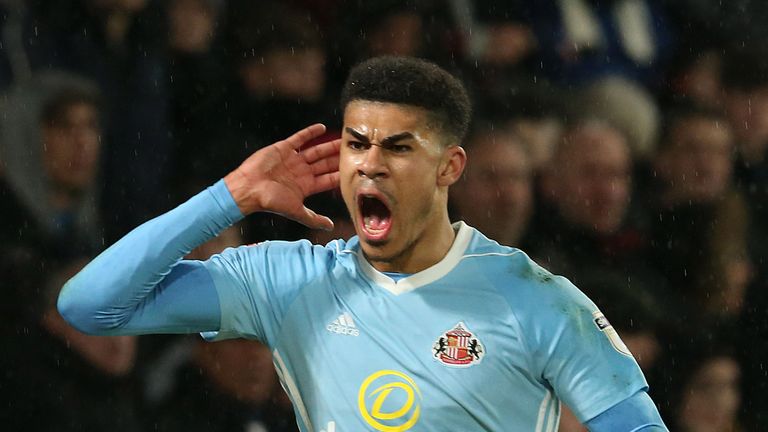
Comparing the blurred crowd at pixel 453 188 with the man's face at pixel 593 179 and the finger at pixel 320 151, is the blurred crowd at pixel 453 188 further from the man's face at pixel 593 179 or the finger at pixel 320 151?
the finger at pixel 320 151

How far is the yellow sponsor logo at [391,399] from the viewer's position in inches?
114

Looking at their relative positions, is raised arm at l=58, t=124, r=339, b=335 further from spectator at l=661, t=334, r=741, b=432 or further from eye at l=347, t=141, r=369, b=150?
spectator at l=661, t=334, r=741, b=432

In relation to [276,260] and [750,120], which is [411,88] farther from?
[750,120]

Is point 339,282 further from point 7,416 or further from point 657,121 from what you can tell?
point 657,121

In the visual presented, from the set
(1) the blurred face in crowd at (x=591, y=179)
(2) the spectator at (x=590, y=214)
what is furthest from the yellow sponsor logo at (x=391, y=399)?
(1) the blurred face in crowd at (x=591, y=179)

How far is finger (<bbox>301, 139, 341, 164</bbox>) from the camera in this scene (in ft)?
10.3

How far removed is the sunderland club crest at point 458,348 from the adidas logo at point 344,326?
7.3 inches

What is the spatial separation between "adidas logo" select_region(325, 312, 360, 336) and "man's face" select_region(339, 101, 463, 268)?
15 centimetres

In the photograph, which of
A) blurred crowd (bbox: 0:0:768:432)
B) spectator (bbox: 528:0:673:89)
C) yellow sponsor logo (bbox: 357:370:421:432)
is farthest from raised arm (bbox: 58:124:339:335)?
spectator (bbox: 528:0:673:89)

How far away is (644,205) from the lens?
5.21m

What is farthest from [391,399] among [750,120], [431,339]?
[750,120]

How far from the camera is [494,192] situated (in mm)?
4969

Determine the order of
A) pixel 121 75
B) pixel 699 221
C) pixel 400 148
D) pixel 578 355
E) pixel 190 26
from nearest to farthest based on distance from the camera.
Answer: pixel 578 355 < pixel 400 148 < pixel 121 75 < pixel 190 26 < pixel 699 221

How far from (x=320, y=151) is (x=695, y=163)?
2559 millimetres
